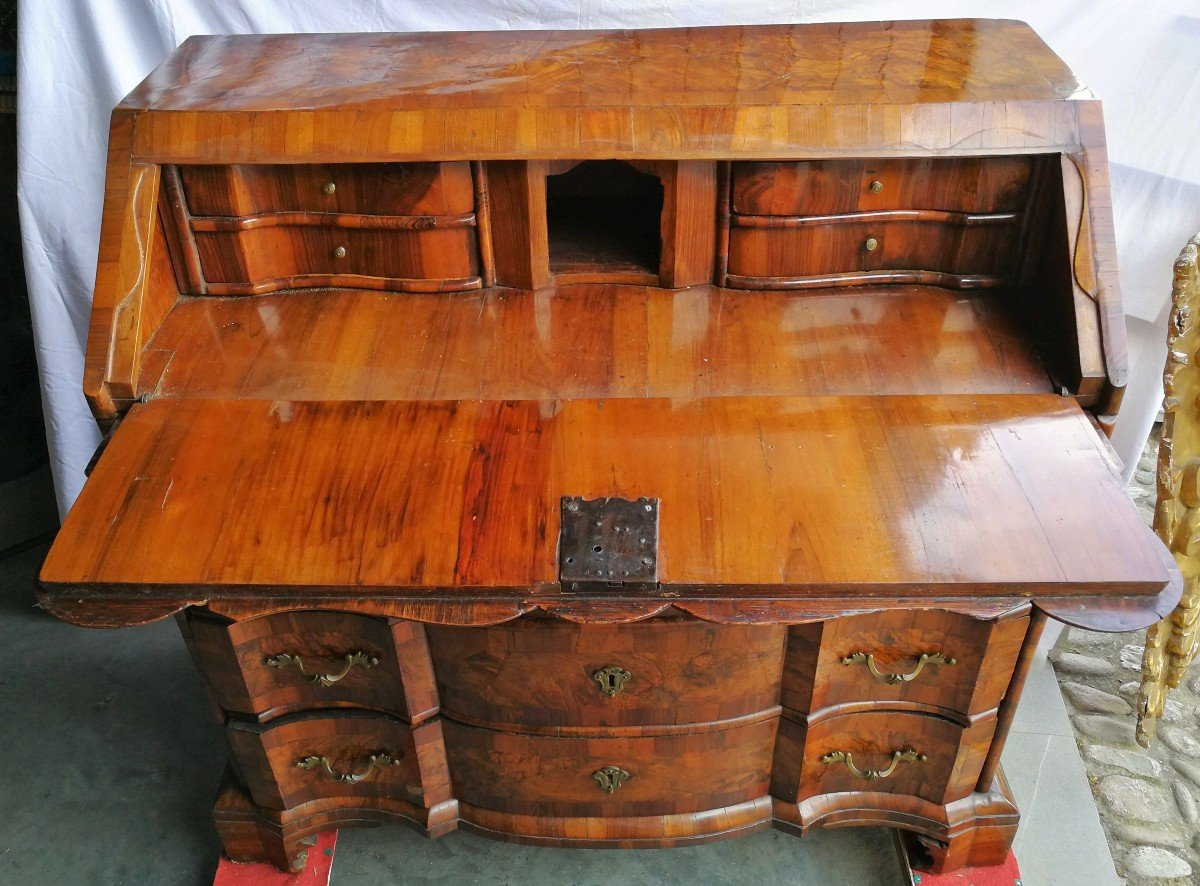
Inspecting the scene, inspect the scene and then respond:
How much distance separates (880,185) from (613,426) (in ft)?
2.17

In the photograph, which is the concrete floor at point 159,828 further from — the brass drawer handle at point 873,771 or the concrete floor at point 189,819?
the brass drawer handle at point 873,771

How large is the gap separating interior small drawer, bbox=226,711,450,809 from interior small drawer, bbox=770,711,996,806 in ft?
2.14

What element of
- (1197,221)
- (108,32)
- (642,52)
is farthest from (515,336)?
(1197,221)

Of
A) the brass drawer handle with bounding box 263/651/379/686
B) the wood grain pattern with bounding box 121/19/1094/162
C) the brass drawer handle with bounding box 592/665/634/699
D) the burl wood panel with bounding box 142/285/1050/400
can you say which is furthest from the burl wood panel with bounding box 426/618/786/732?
the wood grain pattern with bounding box 121/19/1094/162

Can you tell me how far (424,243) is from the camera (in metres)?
1.73

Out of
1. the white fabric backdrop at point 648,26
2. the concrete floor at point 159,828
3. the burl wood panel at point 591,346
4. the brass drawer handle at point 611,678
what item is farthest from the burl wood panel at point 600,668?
the white fabric backdrop at point 648,26

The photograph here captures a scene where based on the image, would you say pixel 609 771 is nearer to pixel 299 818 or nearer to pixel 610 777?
pixel 610 777

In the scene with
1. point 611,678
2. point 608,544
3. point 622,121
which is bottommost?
point 611,678

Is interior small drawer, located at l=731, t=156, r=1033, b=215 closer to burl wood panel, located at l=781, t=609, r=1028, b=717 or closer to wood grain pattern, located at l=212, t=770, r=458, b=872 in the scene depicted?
burl wood panel, located at l=781, t=609, r=1028, b=717

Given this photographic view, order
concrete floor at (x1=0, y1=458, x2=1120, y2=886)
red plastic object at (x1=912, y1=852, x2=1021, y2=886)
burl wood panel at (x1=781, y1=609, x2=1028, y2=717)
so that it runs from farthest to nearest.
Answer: concrete floor at (x1=0, y1=458, x2=1120, y2=886) < red plastic object at (x1=912, y1=852, x2=1021, y2=886) < burl wood panel at (x1=781, y1=609, x2=1028, y2=717)

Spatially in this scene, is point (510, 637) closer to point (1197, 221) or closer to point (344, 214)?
point (344, 214)

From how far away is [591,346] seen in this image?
5.40 ft

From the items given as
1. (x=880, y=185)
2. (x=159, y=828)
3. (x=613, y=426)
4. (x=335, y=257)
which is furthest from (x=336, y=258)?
(x=159, y=828)

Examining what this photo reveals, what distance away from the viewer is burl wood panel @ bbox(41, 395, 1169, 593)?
4.27 ft
